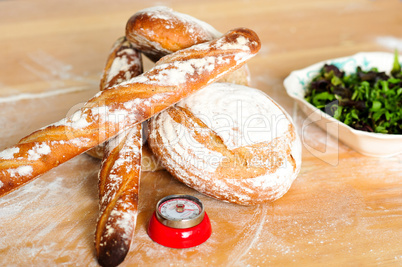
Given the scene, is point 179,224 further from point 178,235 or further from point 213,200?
point 213,200

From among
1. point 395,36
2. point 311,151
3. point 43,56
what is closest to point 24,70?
point 43,56

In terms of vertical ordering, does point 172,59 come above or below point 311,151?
above

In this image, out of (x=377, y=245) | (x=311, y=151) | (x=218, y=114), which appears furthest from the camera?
(x=311, y=151)

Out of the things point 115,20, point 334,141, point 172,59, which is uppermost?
point 172,59

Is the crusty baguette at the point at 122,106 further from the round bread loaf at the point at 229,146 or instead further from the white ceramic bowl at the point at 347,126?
the white ceramic bowl at the point at 347,126

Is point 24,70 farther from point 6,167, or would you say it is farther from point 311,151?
point 311,151

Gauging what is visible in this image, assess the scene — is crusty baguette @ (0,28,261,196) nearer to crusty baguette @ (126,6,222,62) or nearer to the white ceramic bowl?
crusty baguette @ (126,6,222,62)

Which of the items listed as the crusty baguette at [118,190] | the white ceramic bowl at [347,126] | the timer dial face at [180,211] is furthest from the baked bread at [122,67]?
the white ceramic bowl at [347,126]
